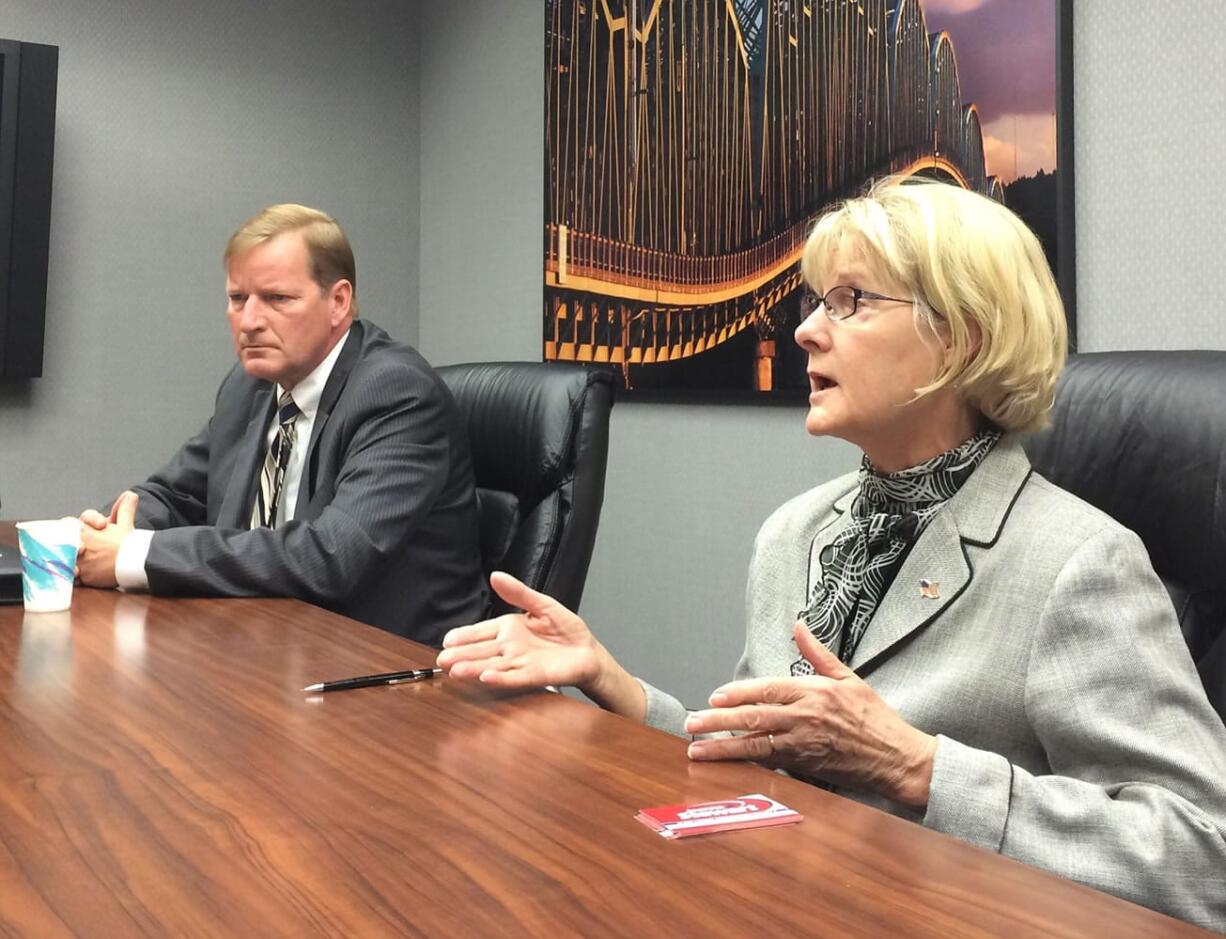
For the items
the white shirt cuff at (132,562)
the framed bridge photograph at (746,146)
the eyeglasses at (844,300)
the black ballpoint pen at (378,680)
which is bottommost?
the black ballpoint pen at (378,680)

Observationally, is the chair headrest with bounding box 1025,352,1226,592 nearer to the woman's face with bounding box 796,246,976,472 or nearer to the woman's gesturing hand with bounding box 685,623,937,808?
the woman's face with bounding box 796,246,976,472

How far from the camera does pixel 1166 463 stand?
123cm

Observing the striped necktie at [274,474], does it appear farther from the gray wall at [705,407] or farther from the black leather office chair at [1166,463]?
the black leather office chair at [1166,463]

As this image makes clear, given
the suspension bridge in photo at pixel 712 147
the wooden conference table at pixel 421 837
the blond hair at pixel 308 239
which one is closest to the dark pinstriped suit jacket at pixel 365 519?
the blond hair at pixel 308 239

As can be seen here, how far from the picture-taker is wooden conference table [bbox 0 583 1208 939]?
0.67 meters

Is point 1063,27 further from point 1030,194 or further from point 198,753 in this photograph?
point 198,753

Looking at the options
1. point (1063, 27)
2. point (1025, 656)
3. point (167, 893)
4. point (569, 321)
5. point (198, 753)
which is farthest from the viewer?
point (569, 321)

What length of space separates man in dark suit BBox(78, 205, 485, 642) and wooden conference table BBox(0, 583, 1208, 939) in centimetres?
58

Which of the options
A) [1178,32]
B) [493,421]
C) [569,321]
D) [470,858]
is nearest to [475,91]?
[569,321]

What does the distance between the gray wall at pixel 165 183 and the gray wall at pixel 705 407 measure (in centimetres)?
27

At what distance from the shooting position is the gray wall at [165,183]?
12.0ft

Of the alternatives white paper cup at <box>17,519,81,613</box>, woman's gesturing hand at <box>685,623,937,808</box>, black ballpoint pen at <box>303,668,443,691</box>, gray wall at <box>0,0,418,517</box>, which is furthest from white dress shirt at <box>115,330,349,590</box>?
gray wall at <box>0,0,418,517</box>

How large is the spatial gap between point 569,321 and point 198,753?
2508 millimetres

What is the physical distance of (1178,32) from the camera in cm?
194
